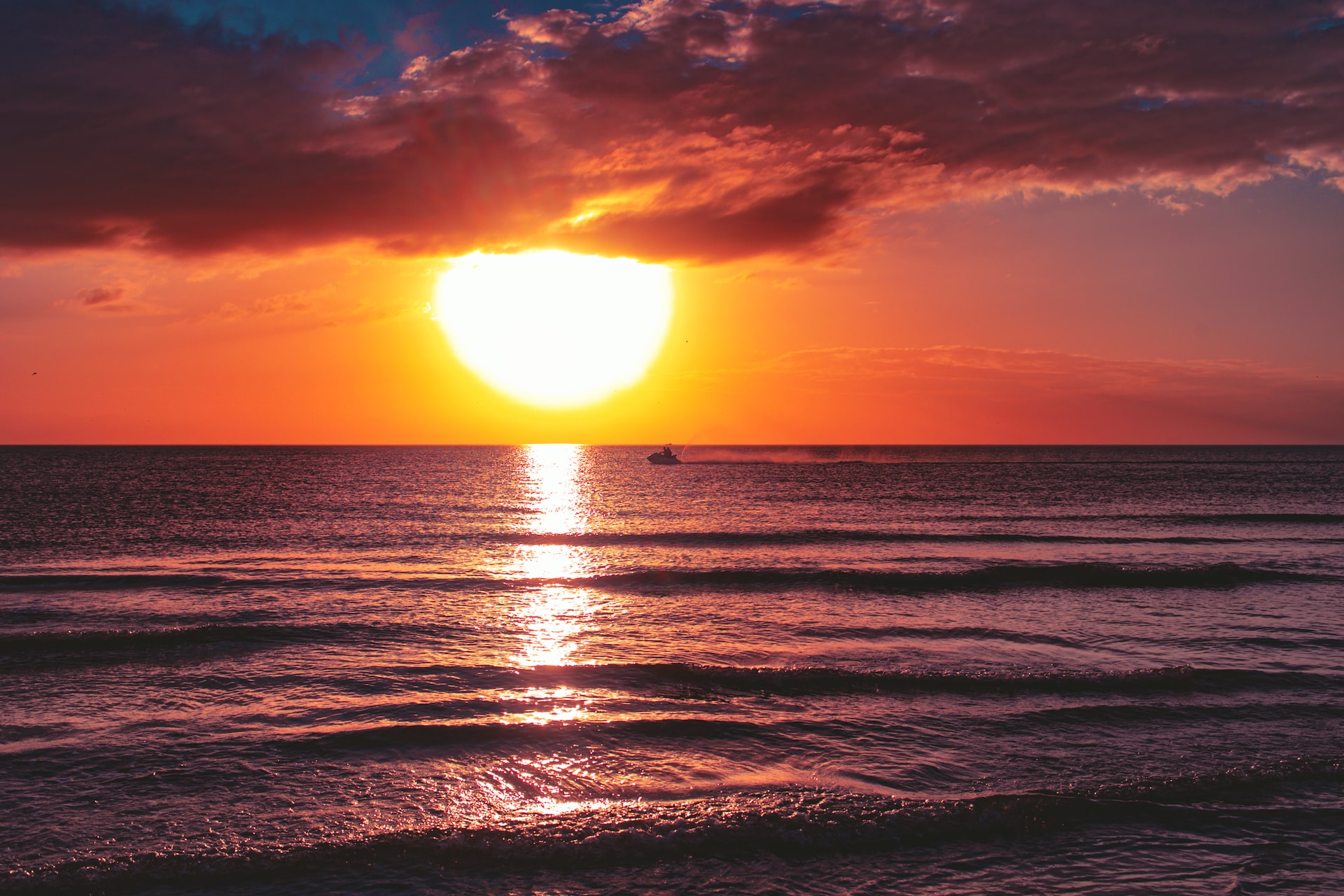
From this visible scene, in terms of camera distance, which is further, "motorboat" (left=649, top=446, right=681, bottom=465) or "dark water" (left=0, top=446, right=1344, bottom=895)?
"motorboat" (left=649, top=446, right=681, bottom=465)

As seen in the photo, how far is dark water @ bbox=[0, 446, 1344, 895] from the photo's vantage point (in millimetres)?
8945

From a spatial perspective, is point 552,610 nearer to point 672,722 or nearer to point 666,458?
point 672,722

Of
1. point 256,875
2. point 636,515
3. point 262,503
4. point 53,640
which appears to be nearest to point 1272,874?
point 256,875

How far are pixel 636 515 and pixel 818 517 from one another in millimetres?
13785

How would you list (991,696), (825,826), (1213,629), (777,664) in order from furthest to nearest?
(1213,629)
(777,664)
(991,696)
(825,826)

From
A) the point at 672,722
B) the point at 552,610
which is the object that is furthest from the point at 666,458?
the point at 672,722

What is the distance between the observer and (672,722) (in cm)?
1348

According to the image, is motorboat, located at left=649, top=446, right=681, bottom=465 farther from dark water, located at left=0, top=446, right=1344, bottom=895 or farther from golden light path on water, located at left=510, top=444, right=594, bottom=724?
dark water, located at left=0, top=446, right=1344, bottom=895

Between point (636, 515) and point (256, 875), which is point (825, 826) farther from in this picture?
point (636, 515)

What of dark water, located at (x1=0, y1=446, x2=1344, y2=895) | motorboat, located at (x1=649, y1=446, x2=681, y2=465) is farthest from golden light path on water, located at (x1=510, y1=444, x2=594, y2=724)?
motorboat, located at (x1=649, y1=446, x2=681, y2=465)

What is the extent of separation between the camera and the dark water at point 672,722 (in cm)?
895

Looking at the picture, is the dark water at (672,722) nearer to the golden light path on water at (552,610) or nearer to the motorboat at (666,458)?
the golden light path on water at (552,610)

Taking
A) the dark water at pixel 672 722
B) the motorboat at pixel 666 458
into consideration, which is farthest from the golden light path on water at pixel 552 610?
the motorboat at pixel 666 458

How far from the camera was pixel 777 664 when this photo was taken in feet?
57.1
